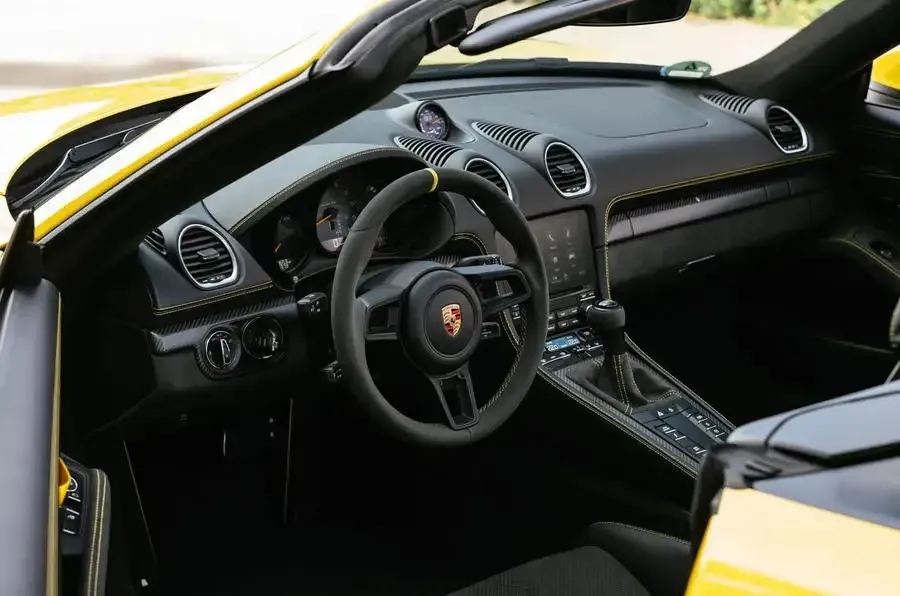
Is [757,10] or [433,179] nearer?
[433,179]

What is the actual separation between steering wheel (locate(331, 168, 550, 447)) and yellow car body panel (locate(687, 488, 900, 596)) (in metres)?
1.31

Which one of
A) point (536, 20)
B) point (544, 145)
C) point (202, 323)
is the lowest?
point (202, 323)

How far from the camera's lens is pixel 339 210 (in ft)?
7.75

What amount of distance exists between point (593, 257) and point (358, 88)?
1712mm

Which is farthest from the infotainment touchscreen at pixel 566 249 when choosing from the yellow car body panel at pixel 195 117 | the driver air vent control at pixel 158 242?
the yellow car body panel at pixel 195 117

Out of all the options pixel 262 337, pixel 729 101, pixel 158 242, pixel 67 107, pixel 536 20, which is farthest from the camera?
Answer: pixel 729 101

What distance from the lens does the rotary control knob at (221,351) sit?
7.16 feet

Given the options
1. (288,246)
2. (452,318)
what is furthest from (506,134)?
(452,318)

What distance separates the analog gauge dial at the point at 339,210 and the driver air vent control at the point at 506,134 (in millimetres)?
629

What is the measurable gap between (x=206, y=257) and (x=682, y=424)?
1.30 metres

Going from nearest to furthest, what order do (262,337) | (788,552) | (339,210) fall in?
(788,552), (262,337), (339,210)

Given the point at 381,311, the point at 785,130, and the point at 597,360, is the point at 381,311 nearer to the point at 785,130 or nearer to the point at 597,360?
the point at 597,360

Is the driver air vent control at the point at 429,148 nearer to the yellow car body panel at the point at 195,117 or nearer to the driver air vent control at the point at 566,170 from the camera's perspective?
the driver air vent control at the point at 566,170

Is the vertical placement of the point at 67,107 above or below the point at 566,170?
above
